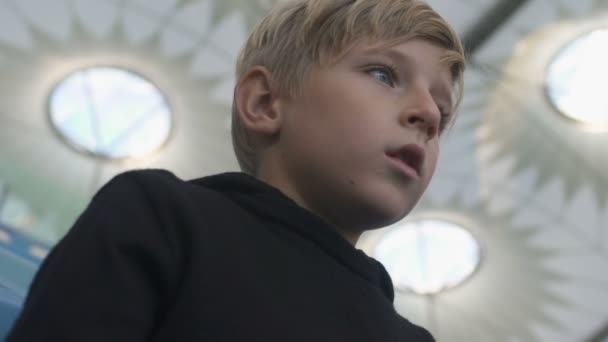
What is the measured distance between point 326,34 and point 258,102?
0.21 metres

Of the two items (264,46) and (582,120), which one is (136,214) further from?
(582,120)

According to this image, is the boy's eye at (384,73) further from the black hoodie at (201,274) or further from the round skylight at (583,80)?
the round skylight at (583,80)

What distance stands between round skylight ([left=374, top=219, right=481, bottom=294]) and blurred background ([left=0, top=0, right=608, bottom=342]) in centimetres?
7

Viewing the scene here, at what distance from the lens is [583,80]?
12.2 metres

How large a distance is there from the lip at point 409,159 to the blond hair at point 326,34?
257mm

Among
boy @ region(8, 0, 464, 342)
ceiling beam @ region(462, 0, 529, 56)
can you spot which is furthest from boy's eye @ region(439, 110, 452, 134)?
ceiling beam @ region(462, 0, 529, 56)

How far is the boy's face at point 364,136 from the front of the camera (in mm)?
1379

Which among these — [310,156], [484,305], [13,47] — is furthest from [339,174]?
[484,305]

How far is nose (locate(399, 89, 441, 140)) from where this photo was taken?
1.41 meters

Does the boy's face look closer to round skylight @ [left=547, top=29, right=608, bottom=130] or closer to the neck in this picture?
the neck

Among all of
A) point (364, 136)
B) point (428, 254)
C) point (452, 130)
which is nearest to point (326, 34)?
point (364, 136)

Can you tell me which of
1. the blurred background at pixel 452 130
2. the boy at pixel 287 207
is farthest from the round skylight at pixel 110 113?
the boy at pixel 287 207

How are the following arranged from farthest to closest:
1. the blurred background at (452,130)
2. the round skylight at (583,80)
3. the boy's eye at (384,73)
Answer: the round skylight at (583,80) < the blurred background at (452,130) < the boy's eye at (384,73)

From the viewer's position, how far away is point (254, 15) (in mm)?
10891
